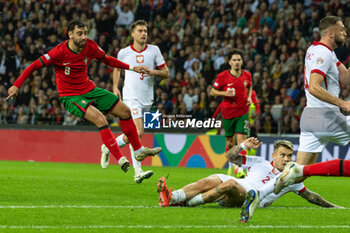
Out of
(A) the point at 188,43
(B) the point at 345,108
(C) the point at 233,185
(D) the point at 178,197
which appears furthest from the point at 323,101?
(A) the point at 188,43

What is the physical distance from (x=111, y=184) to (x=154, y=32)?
445 inches

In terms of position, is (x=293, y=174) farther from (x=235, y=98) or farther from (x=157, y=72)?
(x=235, y=98)

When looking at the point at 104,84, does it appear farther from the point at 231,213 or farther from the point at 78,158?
the point at 231,213

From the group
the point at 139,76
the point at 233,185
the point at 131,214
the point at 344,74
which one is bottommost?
the point at 131,214

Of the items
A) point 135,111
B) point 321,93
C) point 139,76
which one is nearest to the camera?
point 321,93

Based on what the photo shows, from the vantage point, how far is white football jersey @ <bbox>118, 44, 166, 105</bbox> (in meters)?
11.6

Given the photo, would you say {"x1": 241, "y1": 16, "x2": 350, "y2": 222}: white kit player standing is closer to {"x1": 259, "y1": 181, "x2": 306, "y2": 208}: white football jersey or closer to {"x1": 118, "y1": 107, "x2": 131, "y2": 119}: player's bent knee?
{"x1": 259, "y1": 181, "x2": 306, "y2": 208}: white football jersey

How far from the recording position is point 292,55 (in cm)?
1766

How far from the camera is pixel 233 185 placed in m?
6.98

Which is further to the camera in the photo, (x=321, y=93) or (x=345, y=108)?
(x=321, y=93)


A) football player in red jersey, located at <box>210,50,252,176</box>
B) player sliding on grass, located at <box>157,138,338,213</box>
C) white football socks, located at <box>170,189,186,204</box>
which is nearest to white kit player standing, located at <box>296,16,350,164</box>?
player sliding on grass, located at <box>157,138,338,213</box>

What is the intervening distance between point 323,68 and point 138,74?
16.9ft

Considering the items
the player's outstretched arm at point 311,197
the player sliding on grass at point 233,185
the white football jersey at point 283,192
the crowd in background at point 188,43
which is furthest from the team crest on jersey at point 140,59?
the crowd in background at point 188,43

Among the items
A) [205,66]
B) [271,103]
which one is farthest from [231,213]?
[205,66]
